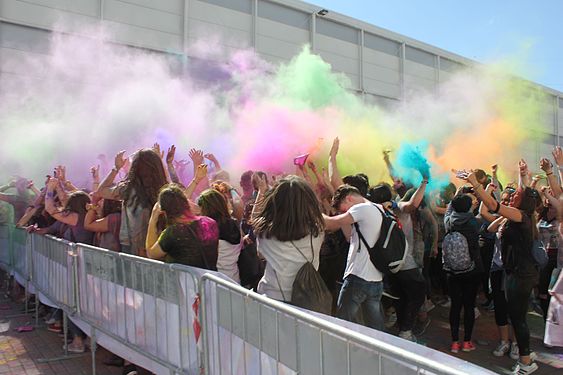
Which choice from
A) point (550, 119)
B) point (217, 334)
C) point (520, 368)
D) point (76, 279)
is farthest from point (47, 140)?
point (550, 119)

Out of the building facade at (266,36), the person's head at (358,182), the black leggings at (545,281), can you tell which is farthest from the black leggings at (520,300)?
the building facade at (266,36)

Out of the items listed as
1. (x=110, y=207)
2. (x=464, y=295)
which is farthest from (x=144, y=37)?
(x=464, y=295)

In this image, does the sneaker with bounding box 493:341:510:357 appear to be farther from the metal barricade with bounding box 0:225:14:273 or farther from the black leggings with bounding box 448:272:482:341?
the metal barricade with bounding box 0:225:14:273

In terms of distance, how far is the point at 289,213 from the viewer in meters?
2.94

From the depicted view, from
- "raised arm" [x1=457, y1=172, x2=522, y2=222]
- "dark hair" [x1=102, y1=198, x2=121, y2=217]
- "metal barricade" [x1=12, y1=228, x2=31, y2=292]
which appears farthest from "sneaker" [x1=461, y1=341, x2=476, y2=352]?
"metal barricade" [x1=12, y1=228, x2=31, y2=292]

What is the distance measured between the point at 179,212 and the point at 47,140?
7.32m

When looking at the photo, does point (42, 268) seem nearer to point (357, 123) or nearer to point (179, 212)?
A: point (179, 212)

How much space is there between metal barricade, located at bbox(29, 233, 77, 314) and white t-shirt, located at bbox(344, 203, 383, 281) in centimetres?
270

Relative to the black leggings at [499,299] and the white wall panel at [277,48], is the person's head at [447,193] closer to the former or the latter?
the black leggings at [499,299]

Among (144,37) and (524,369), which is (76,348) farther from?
(144,37)

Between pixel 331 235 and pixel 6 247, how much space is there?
5587mm

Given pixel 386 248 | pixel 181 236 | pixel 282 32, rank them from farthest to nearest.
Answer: pixel 282 32
pixel 386 248
pixel 181 236

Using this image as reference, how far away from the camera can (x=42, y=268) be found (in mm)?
5457

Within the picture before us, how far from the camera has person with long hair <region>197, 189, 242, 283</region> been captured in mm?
3572
